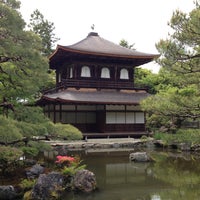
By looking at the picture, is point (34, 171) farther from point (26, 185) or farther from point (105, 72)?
point (105, 72)

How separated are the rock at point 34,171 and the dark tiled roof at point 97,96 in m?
12.1

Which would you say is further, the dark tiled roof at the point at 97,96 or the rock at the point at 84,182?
the dark tiled roof at the point at 97,96

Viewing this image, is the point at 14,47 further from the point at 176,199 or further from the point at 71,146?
the point at 71,146

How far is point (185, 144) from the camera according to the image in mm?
19438

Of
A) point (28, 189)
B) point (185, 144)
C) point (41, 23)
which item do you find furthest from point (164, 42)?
point (41, 23)

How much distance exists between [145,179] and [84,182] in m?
2.62

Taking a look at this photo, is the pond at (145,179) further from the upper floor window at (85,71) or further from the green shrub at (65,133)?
the upper floor window at (85,71)

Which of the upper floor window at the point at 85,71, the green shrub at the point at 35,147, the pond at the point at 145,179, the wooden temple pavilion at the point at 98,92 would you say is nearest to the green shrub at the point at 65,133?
the green shrub at the point at 35,147

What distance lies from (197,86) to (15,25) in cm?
581

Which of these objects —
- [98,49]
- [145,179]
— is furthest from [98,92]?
[145,179]

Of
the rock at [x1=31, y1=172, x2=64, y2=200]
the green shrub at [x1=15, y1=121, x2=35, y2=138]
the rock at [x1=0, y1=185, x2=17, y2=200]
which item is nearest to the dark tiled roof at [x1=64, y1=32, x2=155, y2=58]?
the green shrub at [x1=15, y1=121, x2=35, y2=138]

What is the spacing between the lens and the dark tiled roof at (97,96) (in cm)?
2258

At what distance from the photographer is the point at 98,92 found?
25281mm

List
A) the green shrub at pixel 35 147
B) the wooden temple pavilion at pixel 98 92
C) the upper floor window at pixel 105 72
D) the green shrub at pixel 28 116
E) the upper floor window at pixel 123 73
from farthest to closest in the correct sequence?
the upper floor window at pixel 123 73, the upper floor window at pixel 105 72, the wooden temple pavilion at pixel 98 92, the green shrub at pixel 28 116, the green shrub at pixel 35 147
